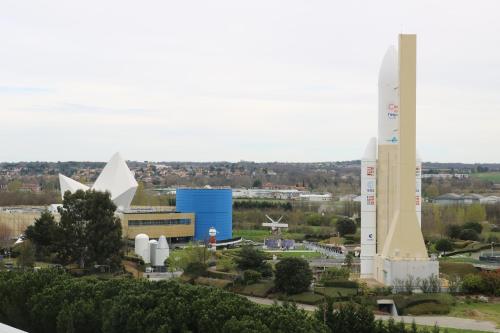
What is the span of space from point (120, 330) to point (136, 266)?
3071 cm

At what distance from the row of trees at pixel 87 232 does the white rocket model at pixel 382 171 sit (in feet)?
51.9

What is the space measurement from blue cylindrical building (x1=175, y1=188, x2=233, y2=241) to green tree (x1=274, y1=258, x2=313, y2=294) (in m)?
34.9

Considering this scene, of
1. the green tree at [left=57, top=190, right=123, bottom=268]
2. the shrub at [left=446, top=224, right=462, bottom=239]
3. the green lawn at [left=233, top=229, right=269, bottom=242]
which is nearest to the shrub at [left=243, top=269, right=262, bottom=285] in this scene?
the green tree at [left=57, top=190, right=123, bottom=268]

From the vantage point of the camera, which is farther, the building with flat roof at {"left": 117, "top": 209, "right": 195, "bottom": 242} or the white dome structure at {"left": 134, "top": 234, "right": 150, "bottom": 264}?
the building with flat roof at {"left": 117, "top": 209, "right": 195, "bottom": 242}

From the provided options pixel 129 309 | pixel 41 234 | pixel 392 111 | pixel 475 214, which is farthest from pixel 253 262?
pixel 475 214

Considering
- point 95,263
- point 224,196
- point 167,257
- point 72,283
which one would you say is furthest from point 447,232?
point 72,283

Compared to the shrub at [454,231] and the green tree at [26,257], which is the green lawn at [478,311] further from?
the shrub at [454,231]

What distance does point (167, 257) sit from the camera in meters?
61.1

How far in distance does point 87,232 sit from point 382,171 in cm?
1901

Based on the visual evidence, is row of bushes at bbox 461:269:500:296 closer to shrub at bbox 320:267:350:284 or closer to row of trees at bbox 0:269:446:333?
shrub at bbox 320:267:350:284

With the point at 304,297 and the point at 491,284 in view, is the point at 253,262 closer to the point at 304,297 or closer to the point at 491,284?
the point at 304,297

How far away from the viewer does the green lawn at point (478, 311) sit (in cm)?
4072

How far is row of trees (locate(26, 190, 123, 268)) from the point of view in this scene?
53.2 m

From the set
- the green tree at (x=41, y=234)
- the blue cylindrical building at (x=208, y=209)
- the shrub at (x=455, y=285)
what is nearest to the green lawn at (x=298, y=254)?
the blue cylindrical building at (x=208, y=209)
